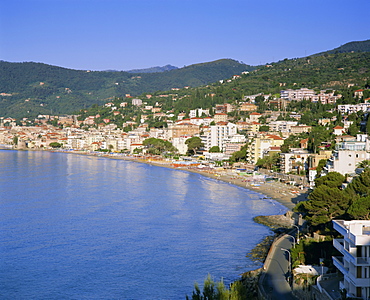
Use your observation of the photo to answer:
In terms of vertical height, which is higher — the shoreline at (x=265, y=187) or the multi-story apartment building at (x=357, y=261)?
the multi-story apartment building at (x=357, y=261)

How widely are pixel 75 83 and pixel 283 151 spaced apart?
118m

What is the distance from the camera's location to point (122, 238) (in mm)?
14750

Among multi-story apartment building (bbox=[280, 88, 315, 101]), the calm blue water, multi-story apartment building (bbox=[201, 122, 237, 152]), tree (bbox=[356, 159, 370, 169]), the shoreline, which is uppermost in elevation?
multi-story apartment building (bbox=[280, 88, 315, 101])

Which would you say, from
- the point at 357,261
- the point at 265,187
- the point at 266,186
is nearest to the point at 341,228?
the point at 357,261

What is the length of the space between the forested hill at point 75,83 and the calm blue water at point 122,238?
95152 millimetres

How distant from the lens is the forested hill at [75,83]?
12212 cm

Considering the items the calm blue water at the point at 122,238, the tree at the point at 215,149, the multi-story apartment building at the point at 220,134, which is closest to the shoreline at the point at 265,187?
the calm blue water at the point at 122,238

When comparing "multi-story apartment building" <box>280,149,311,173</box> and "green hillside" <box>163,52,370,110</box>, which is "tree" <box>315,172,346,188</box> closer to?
"multi-story apartment building" <box>280,149,311,173</box>

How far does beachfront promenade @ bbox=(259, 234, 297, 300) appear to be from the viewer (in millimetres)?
9289

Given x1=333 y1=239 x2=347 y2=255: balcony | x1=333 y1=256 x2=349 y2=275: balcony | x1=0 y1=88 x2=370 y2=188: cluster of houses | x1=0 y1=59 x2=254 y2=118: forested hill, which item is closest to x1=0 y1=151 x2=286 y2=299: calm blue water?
x1=333 y1=256 x2=349 y2=275: balcony

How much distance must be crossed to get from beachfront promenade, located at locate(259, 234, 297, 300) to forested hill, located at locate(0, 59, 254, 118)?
107 metres

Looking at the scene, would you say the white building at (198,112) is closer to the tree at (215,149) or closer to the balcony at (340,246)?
the tree at (215,149)

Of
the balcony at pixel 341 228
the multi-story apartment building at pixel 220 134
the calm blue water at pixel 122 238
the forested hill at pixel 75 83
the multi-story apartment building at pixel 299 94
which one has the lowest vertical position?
the calm blue water at pixel 122 238

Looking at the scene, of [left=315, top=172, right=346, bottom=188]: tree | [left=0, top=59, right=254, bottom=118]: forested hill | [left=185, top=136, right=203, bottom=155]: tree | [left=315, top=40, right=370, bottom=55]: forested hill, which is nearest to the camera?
[left=315, top=172, right=346, bottom=188]: tree
